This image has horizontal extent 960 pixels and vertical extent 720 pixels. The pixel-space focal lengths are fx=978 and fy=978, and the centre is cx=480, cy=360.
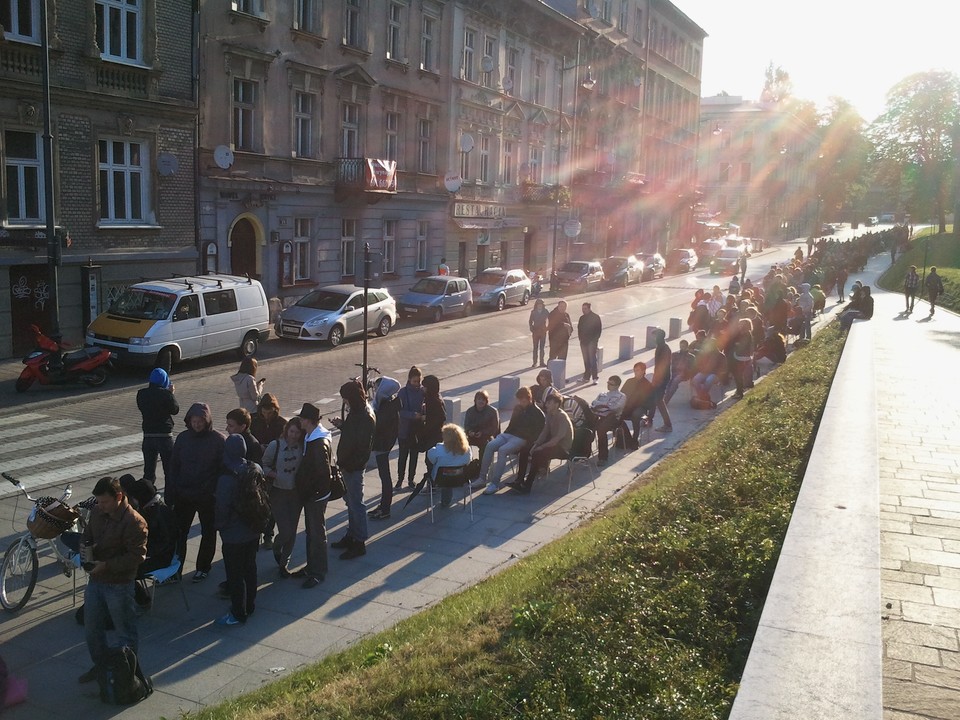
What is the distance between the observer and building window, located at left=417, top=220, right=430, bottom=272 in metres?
37.2

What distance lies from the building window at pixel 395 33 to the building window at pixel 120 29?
11371 mm

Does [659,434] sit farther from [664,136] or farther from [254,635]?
[664,136]

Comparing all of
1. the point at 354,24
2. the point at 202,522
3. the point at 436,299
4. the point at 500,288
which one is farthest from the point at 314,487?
the point at 500,288

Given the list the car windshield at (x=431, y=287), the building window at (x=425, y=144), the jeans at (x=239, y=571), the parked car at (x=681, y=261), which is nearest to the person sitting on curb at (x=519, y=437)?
Answer: the jeans at (x=239, y=571)

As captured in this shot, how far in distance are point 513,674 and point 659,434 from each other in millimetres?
10215

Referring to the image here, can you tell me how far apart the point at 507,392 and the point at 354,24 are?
18828 mm

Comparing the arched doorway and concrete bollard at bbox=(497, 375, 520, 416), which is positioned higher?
the arched doorway

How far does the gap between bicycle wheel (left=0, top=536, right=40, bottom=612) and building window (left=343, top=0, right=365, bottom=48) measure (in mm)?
25664

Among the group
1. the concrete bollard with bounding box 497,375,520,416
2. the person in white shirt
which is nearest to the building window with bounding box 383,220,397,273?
the concrete bollard with bounding box 497,375,520,416

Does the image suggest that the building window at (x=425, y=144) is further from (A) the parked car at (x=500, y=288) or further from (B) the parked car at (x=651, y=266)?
(B) the parked car at (x=651, y=266)

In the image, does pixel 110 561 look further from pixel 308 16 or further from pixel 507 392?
pixel 308 16

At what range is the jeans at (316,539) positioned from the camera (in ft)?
29.1

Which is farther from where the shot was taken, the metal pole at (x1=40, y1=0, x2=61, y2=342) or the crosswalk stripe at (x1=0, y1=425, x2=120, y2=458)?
the metal pole at (x1=40, y1=0, x2=61, y2=342)

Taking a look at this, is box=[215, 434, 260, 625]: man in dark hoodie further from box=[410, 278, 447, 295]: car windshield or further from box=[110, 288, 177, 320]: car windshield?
box=[410, 278, 447, 295]: car windshield
